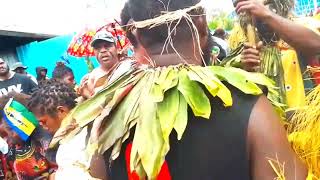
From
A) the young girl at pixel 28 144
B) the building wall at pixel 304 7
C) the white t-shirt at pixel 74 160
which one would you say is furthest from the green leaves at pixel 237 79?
the young girl at pixel 28 144

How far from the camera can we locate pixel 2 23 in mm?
11766

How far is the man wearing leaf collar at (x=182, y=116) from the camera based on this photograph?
1.61 m

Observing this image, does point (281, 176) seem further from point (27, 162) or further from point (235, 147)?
point (27, 162)

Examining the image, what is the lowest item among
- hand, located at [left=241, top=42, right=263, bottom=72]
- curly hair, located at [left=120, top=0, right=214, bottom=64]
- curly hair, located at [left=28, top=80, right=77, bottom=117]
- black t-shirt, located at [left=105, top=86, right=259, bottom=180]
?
curly hair, located at [left=28, top=80, right=77, bottom=117]

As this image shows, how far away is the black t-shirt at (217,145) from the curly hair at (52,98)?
7.19 feet

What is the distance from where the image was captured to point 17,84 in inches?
285

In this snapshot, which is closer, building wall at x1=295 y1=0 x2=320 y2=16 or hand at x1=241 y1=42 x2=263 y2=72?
hand at x1=241 y1=42 x2=263 y2=72

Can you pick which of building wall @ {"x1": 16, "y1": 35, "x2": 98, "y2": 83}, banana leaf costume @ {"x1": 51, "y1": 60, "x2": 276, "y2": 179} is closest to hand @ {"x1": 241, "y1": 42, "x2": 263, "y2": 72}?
banana leaf costume @ {"x1": 51, "y1": 60, "x2": 276, "y2": 179}

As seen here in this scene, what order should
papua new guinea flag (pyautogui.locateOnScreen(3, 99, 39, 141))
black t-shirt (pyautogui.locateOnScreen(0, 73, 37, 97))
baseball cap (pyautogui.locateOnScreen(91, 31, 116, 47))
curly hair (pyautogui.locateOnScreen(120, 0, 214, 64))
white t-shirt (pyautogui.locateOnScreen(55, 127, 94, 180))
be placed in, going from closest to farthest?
curly hair (pyautogui.locateOnScreen(120, 0, 214, 64)) → white t-shirt (pyautogui.locateOnScreen(55, 127, 94, 180)) → papua new guinea flag (pyautogui.locateOnScreen(3, 99, 39, 141)) → baseball cap (pyautogui.locateOnScreen(91, 31, 116, 47)) → black t-shirt (pyautogui.locateOnScreen(0, 73, 37, 97))

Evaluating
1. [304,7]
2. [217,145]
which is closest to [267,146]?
[217,145]

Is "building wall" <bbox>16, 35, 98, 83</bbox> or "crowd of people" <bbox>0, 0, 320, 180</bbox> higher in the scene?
"crowd of people" <bbox>0, 0, 320, 180</bbox>

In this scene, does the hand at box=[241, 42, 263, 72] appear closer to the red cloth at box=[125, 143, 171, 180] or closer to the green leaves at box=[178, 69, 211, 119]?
the green leaves at box=[178, 69, 211, 119]

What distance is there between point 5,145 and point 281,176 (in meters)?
4.34

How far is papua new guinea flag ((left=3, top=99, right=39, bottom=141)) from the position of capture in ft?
13.9
